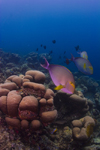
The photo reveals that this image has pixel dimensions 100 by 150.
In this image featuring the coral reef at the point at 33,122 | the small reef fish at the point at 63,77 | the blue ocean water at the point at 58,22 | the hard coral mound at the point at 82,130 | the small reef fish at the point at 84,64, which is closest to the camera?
the small reef fish at the point at 63,77

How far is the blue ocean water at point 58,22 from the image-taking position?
76.8 meters

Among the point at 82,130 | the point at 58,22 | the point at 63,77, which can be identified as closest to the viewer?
the point at 63,77

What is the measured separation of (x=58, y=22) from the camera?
3905 inches

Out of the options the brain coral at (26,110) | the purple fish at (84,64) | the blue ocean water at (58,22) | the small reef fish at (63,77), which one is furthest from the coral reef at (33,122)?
the blue ocean water at (58,22)

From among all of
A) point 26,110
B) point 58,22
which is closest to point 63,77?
point 26,110

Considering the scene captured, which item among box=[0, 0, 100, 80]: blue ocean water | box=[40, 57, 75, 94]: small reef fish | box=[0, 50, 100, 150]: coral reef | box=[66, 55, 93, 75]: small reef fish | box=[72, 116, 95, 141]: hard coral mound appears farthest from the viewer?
box=[0, 0, 100, 80]: blue ocean water

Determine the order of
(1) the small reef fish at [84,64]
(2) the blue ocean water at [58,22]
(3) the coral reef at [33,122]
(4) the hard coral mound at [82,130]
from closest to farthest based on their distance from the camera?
(3) the coral reef at [33,122] → (1) the small reef fish at [84,64] → (4) the hard coral mound at [82,130] → (2) the blue ocean water at [58,22]

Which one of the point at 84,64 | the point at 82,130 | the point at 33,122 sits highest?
the point at 84,64

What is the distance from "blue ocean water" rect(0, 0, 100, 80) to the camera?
76812mm

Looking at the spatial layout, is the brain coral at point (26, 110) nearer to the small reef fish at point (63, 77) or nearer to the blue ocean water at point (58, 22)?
the small reef fish at point (63, 77)

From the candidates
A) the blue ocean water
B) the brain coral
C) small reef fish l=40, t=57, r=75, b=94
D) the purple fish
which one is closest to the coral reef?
the brain coral

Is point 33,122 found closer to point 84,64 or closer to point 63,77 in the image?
point 63,77

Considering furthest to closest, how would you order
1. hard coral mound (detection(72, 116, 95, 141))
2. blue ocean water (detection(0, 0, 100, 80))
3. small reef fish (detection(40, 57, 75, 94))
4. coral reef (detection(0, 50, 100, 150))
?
blue ocean water (detection(0, 0, 100, 80)), hard coral mound (detection(72, 116, 95, 141)), coral reef (detection(0, 50, 100, 150)), small reef fish (detection(40, 57, 75, 94))

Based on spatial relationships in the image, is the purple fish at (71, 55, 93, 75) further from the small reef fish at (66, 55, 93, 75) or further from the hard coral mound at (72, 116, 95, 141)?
the hard coral mound at (72, 116, 95, 141)
